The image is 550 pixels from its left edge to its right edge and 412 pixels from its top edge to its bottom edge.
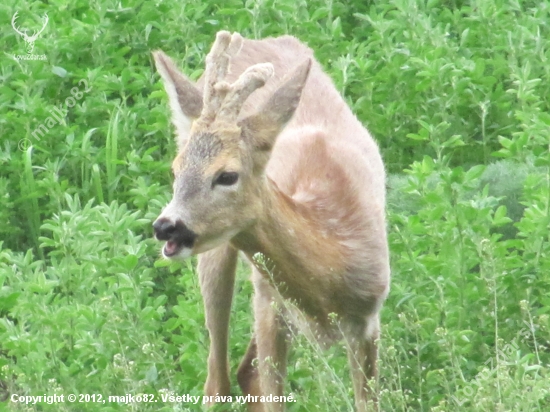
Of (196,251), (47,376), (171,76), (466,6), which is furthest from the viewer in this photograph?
(466,6)

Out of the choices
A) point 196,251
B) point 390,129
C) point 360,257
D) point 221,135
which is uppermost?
point 221,135

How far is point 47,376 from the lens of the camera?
657 centimetres

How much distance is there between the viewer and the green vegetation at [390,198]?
6457 mm

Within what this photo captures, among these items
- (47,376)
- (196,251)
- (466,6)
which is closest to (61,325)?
(47,376)

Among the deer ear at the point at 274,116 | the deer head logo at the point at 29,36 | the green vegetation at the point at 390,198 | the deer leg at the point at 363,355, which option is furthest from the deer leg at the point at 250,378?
the deer head logo at the point at 29,36

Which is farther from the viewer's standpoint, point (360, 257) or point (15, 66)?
point (15, 66)

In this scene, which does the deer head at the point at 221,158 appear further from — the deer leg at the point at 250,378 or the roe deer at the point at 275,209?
the deer leg at the point at 250,378

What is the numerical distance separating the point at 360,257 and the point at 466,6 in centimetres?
423

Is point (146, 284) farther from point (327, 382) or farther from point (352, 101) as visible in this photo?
point (352, 101)

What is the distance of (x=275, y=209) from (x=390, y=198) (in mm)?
2277

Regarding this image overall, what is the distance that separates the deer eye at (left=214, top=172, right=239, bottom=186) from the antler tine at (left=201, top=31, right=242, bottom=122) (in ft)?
0.83

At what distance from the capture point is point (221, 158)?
5648 millimetres

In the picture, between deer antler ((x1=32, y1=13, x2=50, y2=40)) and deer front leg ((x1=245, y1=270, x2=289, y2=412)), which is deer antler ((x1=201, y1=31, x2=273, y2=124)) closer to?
deer front leg ((x1=245, y1=270, x2=289, y2=412))

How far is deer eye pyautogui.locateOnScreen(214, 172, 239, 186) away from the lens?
222 inches
